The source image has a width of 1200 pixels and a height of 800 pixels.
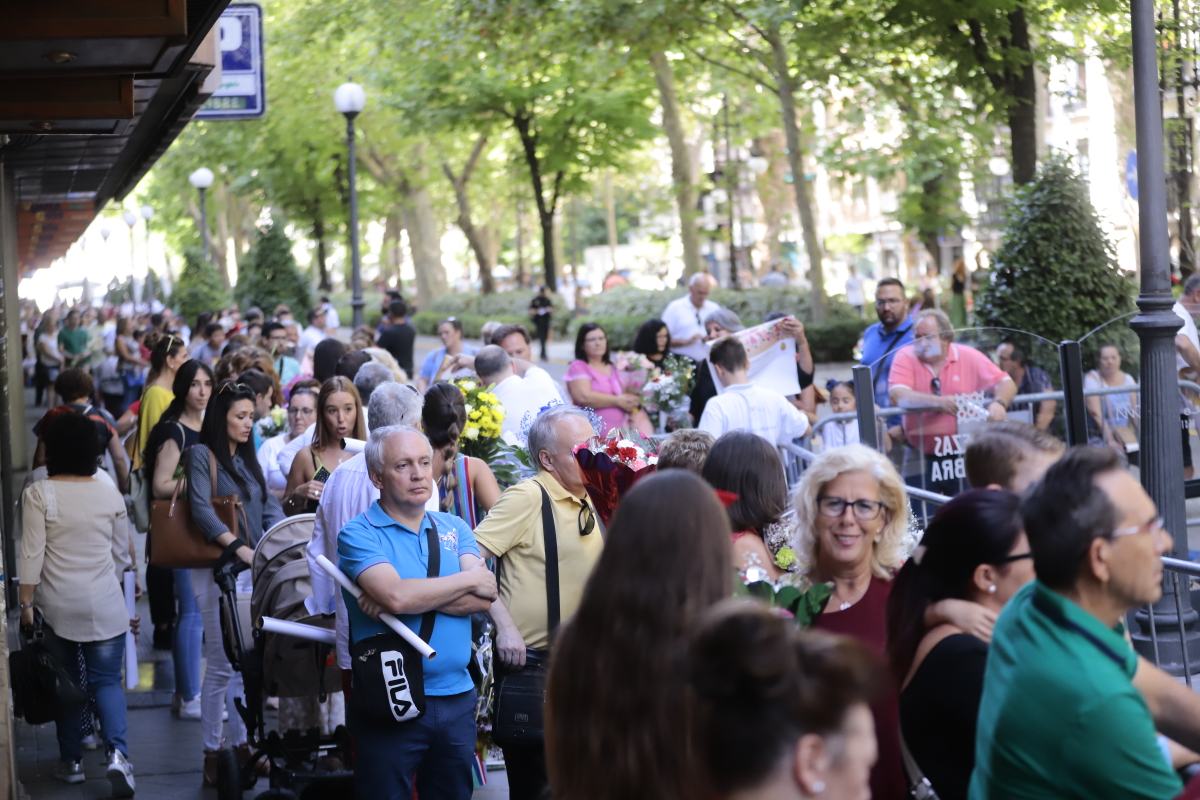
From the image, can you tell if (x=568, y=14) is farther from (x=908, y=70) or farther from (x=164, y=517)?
(x=164, y=517)

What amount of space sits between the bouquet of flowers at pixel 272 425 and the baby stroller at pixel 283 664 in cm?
399

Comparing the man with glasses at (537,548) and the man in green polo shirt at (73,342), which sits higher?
the man in green polo shirt at (73,342)

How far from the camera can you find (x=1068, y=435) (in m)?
9.09

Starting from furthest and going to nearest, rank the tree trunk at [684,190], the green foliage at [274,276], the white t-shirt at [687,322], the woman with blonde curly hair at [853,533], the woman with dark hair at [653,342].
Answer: the green foliage at [274,276], the tree trunk at [684,190], the white t-shirt at [687,322], the woman with dark hair at [653,342], the woman with blonde curly hair at [853,533]

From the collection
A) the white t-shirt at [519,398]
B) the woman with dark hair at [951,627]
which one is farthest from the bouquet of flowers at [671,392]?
the woman with dark hair at [951,627]

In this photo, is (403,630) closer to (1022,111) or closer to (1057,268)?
(1057,268)

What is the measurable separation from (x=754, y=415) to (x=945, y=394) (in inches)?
51.0

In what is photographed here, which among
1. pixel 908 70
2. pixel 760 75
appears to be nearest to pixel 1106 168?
pixel 760 75

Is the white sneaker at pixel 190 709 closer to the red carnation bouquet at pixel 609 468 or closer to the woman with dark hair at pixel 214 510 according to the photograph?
the woman with dark hair at pixel 214 510

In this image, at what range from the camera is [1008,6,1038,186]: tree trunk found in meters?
16.2

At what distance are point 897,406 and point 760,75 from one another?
57.5ft

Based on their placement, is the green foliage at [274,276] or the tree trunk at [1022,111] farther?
the green foliage at [274,276]

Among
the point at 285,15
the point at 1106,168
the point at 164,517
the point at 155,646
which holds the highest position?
the point at 285,15

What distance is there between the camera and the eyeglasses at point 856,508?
4.62 m
